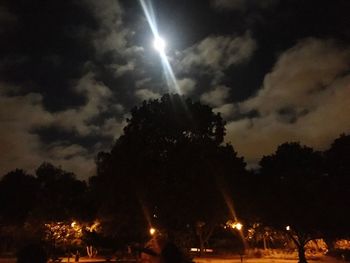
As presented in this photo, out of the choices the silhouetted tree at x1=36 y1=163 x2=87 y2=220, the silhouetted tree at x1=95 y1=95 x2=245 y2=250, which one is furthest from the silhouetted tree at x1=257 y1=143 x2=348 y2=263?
the silhouetted tree at x1=36 y1=163 x2=87 y2=220

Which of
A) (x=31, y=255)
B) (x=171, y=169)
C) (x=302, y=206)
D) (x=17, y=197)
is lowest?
(x=31, y=255)

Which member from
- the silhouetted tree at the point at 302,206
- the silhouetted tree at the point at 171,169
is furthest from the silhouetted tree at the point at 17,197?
the silhouetted tree at the point at 302,206

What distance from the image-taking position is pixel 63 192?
50.8m

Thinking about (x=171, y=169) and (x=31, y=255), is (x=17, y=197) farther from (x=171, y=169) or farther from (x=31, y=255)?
(x=31, y=255)

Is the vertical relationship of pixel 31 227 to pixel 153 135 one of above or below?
below

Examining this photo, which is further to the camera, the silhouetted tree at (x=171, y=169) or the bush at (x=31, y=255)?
the silhouetted tree at (x=171, y=169)

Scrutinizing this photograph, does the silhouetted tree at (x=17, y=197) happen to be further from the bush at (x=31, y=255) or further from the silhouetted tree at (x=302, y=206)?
the bush at (x=31, y=255)

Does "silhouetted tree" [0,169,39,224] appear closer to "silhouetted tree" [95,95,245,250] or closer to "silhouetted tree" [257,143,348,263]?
"silhouetted tree" [95,95,245,250]

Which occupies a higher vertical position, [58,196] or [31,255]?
[58,196]

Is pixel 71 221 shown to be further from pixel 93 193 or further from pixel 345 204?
pixel 345 204

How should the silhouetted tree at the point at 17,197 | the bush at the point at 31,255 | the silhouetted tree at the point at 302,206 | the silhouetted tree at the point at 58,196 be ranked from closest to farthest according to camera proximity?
1. the bush at the point at 31,255
2. the silhouetted tree at the point at 302,206
3. the silhouetted tree at the point at 58,196
4. the silhouetted tree at the point at 17,197

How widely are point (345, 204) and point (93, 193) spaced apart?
77.7 ft

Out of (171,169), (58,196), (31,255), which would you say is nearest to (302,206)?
(171,169)

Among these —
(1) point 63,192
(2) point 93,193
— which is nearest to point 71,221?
(1) point 63,192
